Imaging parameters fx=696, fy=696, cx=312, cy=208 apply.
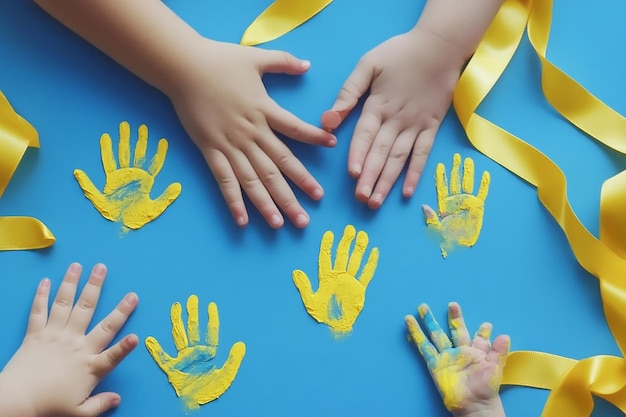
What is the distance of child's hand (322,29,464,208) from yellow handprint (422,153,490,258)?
0.04 meters

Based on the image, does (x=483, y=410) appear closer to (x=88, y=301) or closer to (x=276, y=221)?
(x=276, y=221)

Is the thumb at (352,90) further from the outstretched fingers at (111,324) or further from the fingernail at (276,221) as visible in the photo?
the outstretched fingers at (111,324)

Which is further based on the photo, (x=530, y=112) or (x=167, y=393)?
(x=530, y=112)

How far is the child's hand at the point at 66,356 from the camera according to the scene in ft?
2.41

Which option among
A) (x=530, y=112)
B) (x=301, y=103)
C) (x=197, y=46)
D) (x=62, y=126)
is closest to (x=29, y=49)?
(x=62, y=126)

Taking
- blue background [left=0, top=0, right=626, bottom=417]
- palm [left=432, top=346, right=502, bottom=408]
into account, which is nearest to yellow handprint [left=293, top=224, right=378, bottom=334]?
blue background [left=0, top=0, right=626, bottom=417]

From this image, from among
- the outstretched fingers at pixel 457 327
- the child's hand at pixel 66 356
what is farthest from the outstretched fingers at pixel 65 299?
the outstretched fingers at pixel 457 327

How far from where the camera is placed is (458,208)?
835 millimetres

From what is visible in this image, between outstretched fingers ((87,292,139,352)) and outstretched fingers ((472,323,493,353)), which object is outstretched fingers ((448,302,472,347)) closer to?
outstretched fingers ((472,323,493,353))

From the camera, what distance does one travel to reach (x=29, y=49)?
85 cm

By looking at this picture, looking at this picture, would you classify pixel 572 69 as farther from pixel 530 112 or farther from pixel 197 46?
pixel 197 46

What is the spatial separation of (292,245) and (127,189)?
0.20 meters

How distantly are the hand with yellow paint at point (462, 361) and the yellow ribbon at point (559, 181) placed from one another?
0.03 meters

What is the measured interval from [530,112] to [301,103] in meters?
0.29
